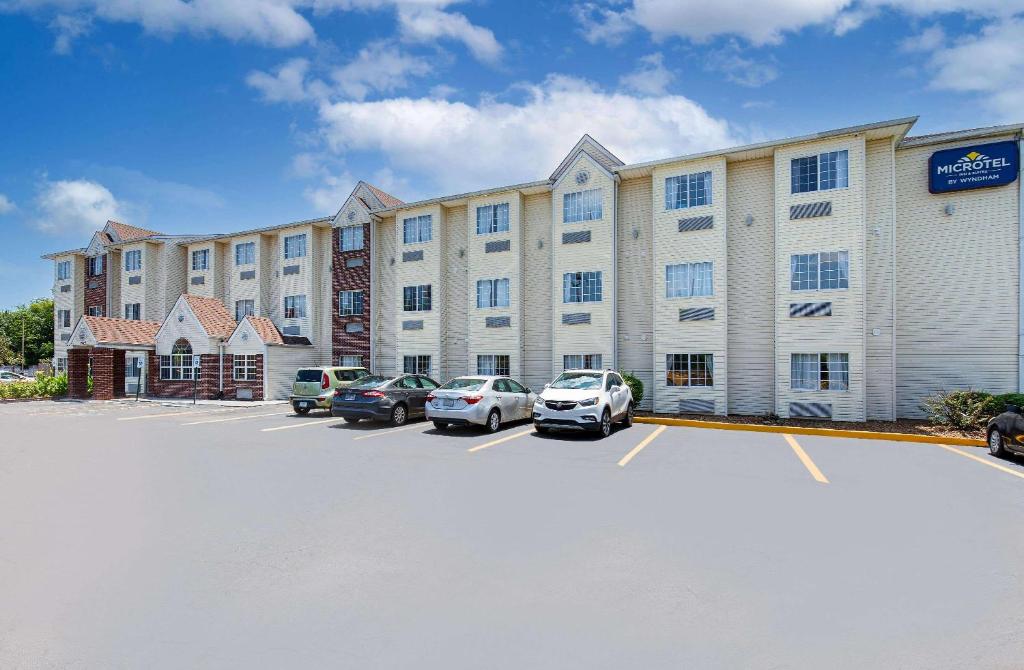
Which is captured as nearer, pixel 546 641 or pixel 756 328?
pixel 546 641

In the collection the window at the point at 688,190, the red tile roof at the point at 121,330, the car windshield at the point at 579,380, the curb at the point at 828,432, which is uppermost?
the window at the point at 688,190

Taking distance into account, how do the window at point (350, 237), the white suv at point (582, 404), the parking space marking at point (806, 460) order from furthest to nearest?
the window at point (350, 237)
the white suv at point (582, 404)
the parking space marking at point (806, 460)

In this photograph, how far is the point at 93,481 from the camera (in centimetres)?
819

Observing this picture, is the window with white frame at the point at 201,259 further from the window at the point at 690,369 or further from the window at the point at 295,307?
the window at the point at 690,369

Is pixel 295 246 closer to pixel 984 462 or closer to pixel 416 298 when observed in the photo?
pixel 416 298

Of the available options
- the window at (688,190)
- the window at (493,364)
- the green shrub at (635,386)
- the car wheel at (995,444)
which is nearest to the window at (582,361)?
the green shrub at (635,386)

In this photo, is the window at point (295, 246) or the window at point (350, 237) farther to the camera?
the window at point (295, 246)

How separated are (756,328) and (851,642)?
16172 mm

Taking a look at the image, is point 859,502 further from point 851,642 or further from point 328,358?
point 328,358

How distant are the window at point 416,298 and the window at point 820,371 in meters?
15.4

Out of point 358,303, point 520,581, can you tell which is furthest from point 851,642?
point 358,303

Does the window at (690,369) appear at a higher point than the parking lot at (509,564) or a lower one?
higher

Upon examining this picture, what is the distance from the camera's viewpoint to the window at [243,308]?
95.1ft

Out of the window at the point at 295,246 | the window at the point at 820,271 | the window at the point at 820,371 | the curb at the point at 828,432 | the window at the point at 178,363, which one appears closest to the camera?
the curb at the point at 828,432
